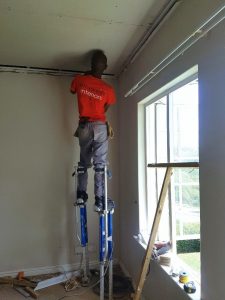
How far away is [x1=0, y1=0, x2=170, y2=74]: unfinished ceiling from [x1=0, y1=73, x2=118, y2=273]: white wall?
0.43 meters

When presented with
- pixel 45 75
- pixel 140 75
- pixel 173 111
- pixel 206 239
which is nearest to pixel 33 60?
pixel 45 75

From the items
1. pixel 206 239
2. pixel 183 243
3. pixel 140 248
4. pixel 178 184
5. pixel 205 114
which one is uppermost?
pixel 205 114

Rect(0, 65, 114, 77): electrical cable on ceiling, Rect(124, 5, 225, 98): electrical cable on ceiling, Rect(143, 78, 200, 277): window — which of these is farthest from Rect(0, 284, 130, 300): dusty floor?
Rect(0, 65, 114, 77): electrical cable on ceiling

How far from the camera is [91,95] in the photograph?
8.95 feet

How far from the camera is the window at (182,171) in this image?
1.88 m

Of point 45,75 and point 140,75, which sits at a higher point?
point 45,75

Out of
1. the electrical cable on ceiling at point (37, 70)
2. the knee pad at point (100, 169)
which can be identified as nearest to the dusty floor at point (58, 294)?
the knee pad at point (100, 169)

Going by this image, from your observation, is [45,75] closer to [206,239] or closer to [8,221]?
[8,221]

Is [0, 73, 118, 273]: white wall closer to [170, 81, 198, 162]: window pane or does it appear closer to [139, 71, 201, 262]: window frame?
[139, 71, 201, 262]: window frame

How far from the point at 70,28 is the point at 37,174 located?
70.3 inches

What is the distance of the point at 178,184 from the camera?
209 cm

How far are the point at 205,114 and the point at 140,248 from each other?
166 centimetres

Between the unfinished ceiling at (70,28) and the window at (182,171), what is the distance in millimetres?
657

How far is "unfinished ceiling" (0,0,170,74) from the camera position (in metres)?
1.91
